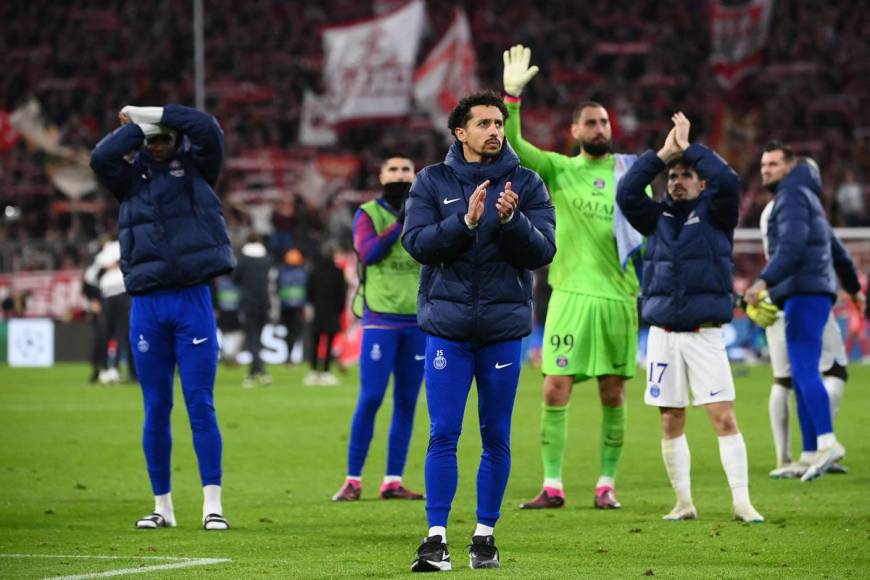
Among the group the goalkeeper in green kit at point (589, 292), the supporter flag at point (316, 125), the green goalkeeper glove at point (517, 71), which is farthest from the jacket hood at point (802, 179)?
the supporter flag at point (316, 125)

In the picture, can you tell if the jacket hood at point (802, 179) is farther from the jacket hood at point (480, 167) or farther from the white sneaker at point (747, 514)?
the jacket hood at point (480, 167)

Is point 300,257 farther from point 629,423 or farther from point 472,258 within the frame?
point 472,258

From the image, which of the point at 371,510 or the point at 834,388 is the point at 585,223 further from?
the point at 834,388

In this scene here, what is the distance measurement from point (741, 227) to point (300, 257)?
29.1 ft

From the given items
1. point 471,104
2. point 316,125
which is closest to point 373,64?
point 316,125

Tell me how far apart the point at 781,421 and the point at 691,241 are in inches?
140

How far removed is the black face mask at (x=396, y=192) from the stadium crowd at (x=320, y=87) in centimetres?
2108

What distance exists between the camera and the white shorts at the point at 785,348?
13.1 metres

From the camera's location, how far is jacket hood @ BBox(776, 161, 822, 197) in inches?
483

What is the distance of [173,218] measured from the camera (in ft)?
32.6

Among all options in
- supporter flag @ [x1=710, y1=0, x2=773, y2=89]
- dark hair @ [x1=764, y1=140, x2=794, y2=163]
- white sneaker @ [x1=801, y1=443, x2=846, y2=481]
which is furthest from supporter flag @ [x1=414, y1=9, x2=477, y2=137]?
white sneaker @ [x1=801, y1=443, x2=846, y2=481]

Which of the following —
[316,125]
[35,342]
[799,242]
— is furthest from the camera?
[316,125]

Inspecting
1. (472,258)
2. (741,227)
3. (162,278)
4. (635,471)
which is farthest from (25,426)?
(741,227)

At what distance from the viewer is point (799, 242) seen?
39.6 ft
